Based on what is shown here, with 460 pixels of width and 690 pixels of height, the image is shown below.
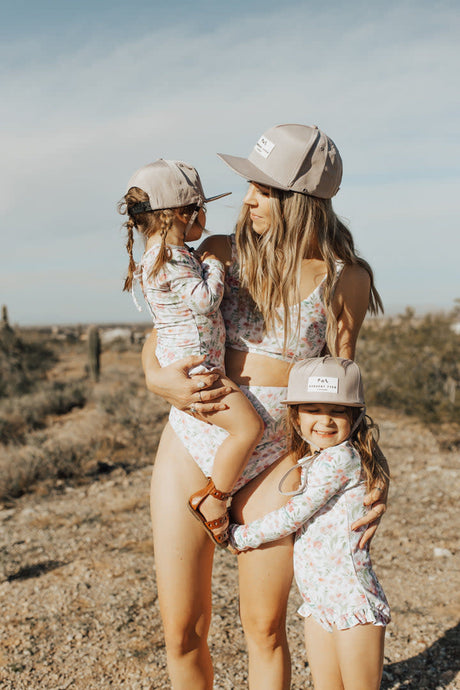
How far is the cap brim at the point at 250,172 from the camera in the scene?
2.31m

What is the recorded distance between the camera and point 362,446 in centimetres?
234

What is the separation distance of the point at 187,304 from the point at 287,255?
0.42m

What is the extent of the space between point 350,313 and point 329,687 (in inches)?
55.4

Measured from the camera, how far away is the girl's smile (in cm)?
232

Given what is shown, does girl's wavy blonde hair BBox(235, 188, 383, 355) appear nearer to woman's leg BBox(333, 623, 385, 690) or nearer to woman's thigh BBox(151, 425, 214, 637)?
woman's thigh BBox(151, 425, 214, 637)

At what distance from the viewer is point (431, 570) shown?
4.98 meters

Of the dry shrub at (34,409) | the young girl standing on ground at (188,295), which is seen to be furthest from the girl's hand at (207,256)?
the dry shrub at (34,409)

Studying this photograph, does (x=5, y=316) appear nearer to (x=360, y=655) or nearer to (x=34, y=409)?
(x=34, y=409)

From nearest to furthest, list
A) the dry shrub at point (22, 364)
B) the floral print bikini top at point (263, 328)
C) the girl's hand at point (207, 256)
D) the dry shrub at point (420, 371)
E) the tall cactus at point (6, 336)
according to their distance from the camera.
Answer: the floral print bikini top at point (263, 328) < the girl's hand at point (207, 256) < the dry shrub at point (420, 371) < the dry shrub at point (22, 364) < the tall cactus at point (6, 336)

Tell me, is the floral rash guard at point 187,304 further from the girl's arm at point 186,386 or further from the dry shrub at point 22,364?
the dry shrub at point 22,364

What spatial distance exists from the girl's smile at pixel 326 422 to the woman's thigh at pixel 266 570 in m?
0.18

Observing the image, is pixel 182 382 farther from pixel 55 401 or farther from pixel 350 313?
pixel 55 401

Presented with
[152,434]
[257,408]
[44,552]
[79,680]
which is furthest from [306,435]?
[152,434]

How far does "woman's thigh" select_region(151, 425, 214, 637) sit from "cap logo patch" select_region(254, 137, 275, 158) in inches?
46.1
